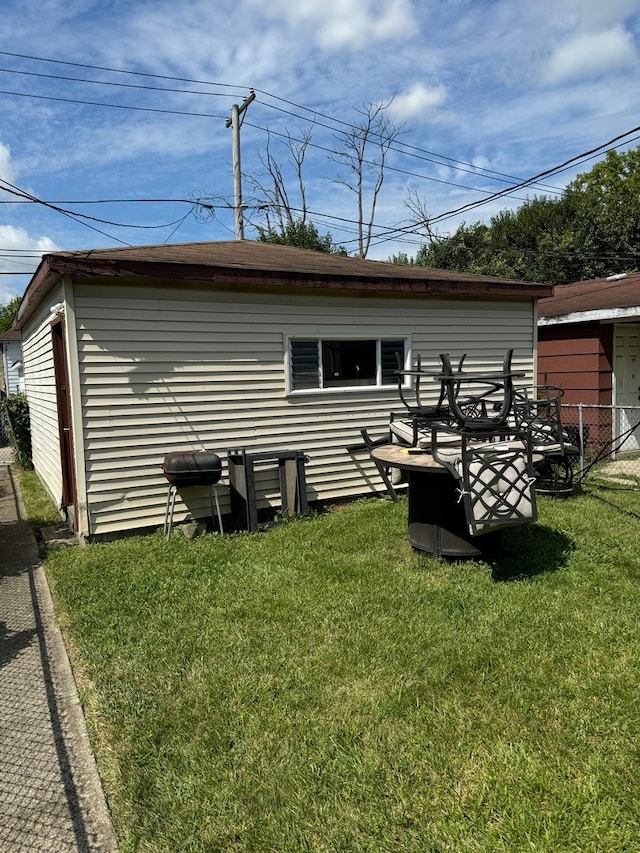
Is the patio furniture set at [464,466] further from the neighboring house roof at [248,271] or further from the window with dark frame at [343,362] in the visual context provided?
the neighboring house roof at [248,271]

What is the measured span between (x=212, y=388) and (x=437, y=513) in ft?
9.00

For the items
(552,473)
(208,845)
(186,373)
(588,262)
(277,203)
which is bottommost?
(208,845)

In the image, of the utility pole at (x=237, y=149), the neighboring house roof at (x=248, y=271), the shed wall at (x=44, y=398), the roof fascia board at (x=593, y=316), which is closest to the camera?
the neighboring house roof at (x=248, y=271)

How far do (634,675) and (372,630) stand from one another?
1.40 m

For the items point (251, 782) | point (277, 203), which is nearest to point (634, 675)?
point (251, 782)

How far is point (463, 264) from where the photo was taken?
1059 inches

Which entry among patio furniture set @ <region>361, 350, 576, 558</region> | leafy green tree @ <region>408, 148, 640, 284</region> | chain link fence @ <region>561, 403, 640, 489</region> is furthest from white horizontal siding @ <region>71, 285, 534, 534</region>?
leafy green tree @ <region>408, 148, 640, 284</region>

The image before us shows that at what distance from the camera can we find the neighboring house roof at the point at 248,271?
17.3 ft

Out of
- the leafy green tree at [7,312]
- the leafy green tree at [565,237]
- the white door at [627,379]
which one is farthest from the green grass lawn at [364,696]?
the leafy green tree at [7,312]

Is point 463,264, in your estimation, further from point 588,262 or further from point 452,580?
point 452,580

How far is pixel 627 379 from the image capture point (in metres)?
10.3

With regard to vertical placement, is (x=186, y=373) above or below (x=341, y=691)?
above

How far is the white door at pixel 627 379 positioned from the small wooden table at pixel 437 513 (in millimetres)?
6813

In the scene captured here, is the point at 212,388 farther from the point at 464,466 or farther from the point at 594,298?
the point at 594,298
